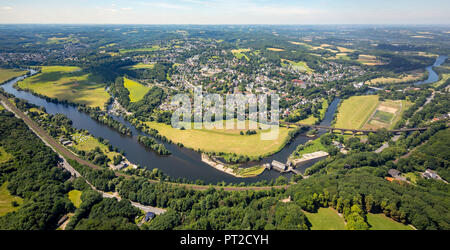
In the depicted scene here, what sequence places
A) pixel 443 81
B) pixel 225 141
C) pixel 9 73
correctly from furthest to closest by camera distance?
pixel 9 73, pixel 443 81, pixel 225 141

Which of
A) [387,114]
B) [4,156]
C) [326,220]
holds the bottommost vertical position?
[326,220]

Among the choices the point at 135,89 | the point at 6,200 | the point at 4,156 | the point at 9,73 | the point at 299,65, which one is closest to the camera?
the point at 6,200

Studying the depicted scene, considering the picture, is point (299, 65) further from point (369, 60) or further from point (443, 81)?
point (443, 81)

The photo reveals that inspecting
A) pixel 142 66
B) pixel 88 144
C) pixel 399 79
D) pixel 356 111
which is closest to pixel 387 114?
pixel 356 111

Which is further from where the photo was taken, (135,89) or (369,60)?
(369,60)

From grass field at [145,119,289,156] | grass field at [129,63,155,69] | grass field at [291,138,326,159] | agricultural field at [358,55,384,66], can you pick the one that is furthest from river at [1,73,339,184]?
agricultural field at [358,55,384,66]

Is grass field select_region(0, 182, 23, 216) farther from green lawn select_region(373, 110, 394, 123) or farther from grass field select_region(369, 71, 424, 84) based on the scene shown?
grass field select_region(369, 71, 424, 84)
